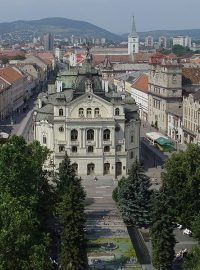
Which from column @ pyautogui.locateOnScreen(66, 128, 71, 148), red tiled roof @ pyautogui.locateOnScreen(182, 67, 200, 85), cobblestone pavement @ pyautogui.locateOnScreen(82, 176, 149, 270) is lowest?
cobblestone pavement @ pyautogui.locateOnScreen(82, 176, 149, 270)

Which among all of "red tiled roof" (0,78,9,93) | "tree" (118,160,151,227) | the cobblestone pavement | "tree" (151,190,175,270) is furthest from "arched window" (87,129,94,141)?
"red tiled roof" (0,78,9,93)

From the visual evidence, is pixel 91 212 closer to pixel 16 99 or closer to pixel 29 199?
pixel 29 199

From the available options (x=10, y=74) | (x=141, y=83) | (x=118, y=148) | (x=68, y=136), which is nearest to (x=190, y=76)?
(x=141, y=83)

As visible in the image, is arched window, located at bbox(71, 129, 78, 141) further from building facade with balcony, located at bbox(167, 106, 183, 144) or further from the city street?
building facade with balcony, located at bbox(167, 106, 183, 144)

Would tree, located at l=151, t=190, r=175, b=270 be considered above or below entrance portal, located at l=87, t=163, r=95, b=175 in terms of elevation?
above

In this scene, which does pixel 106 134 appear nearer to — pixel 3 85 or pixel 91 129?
pixel 91 129

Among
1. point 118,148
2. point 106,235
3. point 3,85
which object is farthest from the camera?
point 3,85

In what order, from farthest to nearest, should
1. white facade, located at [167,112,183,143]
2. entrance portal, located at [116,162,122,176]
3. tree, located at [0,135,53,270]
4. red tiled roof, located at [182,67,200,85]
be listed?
red tiled roof, located at [182,67,200,85], white facade, located at [167,112,183,143], entrance portal, located at [116,162,122,176], tree, located at [0,135,53,270]

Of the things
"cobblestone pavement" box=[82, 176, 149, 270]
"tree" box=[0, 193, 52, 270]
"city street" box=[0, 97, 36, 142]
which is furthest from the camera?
"city street" box=[0, 97, 36, 142]
